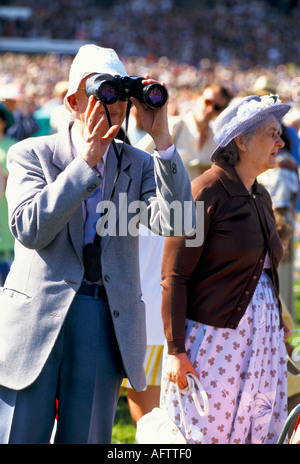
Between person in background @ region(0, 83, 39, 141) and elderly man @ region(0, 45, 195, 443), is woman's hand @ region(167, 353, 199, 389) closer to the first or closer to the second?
elderly man @ region(0, 45, 195, 443)

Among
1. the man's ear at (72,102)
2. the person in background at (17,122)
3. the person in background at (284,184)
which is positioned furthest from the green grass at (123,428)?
the person in background at (17,122)

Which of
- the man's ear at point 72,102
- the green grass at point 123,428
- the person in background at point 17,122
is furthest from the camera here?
the person in background at point 17,122

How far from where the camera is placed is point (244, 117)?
119 inches

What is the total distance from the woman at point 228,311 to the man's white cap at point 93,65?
0.77 metres

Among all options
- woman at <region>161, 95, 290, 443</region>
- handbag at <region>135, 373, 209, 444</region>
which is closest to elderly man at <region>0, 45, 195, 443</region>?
handbag at <region>135, 373, 209, 444</region>

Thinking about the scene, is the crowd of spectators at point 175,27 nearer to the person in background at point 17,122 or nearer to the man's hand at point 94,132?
the person in background at point 17,122

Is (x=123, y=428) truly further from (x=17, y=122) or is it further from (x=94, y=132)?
(x=17, y=122)

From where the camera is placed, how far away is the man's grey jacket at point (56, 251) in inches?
82.8

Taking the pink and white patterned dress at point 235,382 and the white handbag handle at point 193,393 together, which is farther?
the pink and white patterned dress at point 235,382

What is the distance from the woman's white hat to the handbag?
913 millimetres

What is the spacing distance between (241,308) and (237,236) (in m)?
0.27

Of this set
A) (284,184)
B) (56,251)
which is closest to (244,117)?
(56,251)

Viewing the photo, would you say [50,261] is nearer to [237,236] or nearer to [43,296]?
[43,296]
